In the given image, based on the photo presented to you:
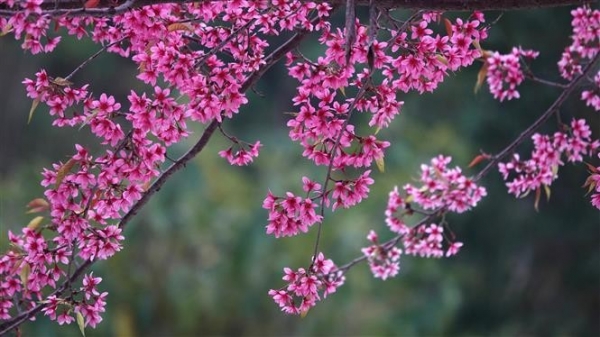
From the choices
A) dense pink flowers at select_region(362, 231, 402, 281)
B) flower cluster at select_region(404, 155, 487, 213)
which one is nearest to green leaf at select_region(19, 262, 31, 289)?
dense pink flowers at select_region(362, 231, 402, 281)

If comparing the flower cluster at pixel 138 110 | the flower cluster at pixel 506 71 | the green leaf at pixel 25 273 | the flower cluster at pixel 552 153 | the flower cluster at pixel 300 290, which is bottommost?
the flower cluster at pixel 300 290

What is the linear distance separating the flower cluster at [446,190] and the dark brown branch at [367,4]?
0.92 meters

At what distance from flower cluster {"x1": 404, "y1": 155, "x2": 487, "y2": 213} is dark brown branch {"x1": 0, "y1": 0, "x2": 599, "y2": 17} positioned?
0.92 meters

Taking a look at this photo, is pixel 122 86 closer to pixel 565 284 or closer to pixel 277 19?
pixel 565 284

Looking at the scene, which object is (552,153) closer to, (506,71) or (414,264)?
(506,71)

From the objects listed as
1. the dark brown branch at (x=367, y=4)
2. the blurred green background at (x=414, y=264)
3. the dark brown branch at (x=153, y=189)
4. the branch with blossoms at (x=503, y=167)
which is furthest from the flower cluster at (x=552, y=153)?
the blurred green background at (x=414, y=264)

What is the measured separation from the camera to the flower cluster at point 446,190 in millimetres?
3293

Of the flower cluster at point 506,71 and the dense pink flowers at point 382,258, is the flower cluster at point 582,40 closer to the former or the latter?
→ the flower cluster at point 506,71

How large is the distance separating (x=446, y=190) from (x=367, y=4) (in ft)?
3.67

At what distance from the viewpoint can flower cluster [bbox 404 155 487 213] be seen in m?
3.29

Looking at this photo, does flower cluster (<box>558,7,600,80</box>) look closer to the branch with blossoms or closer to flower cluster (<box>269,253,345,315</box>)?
the branch with blossoms

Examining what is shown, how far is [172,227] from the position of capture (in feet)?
27.7

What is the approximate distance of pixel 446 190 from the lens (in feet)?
10.9

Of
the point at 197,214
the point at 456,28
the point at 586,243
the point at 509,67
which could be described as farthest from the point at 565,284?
the point at 456,28
